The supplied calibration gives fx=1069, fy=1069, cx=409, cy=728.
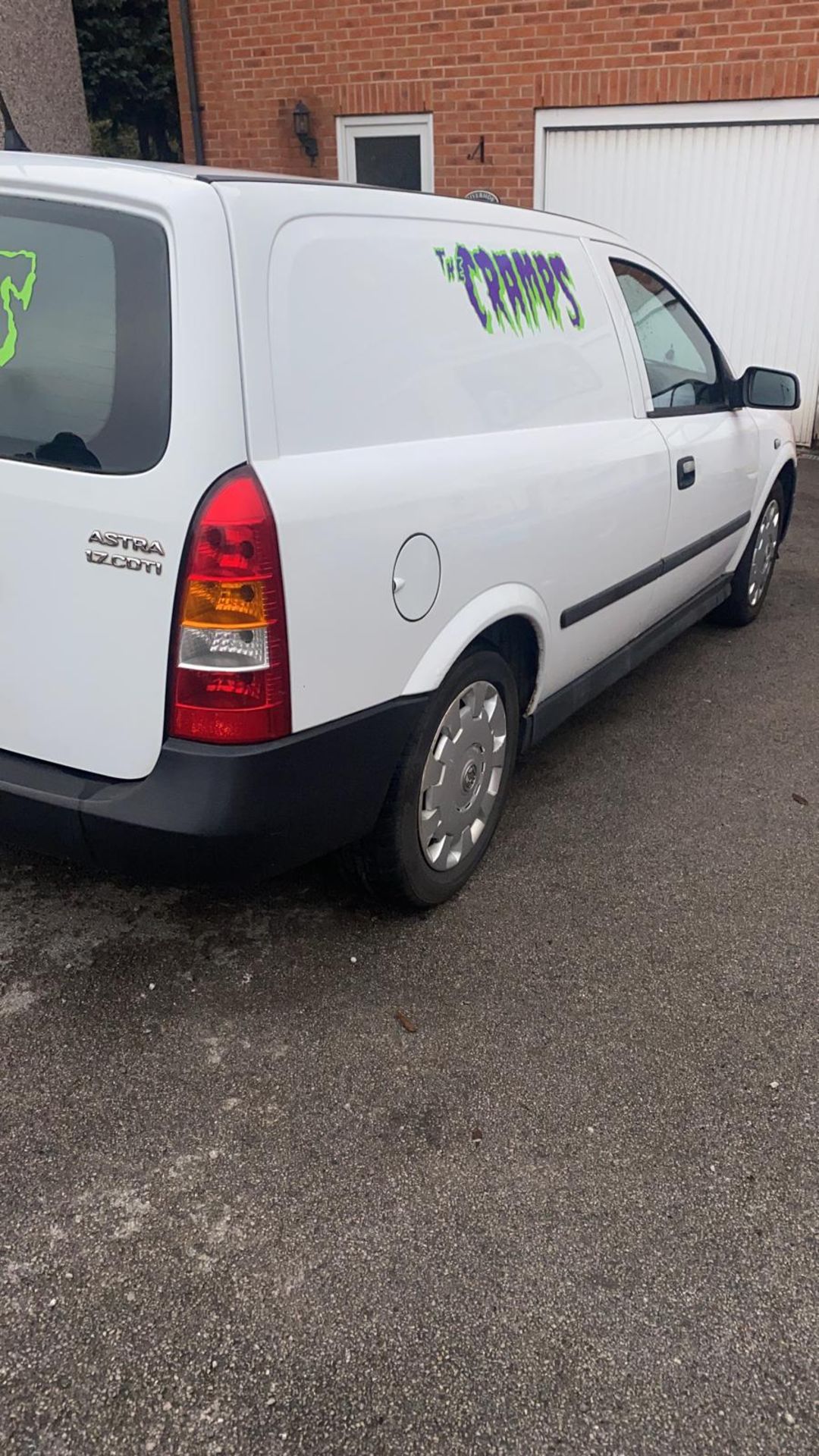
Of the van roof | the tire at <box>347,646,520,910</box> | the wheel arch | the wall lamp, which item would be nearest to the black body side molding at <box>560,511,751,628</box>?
the wheel arch

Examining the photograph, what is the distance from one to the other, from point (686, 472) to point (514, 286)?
1215mm

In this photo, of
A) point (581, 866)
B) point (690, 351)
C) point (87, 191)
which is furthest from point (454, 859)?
point (690, 351)

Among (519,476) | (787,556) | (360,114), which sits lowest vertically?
(787,556)

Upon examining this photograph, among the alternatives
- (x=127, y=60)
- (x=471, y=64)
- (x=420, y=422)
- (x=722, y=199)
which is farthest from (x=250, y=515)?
(x=127, y=60)

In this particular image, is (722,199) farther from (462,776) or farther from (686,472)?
(462,776)

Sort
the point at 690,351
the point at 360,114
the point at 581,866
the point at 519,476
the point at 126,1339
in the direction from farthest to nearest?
the point at 360,114, the point at 690,351, the point at 581,866, the point at 519,476, the point at 126,1339

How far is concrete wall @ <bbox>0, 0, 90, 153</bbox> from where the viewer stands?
862cm

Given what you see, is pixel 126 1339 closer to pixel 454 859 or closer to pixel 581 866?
pixel 454 859

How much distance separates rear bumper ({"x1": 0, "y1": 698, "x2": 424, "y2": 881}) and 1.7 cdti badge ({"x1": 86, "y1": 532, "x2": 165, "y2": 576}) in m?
0.35

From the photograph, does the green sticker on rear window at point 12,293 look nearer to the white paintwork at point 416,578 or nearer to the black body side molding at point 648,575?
the white paintwork at point 416,578

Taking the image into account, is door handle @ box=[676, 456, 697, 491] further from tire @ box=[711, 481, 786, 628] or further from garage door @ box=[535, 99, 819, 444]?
garage door @ box=[535, 99, 819, 444]

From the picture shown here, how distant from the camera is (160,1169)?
2131 mm

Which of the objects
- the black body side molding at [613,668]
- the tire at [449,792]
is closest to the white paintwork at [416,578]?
the tire at [449,792]

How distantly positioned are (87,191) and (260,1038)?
6.04 feet
